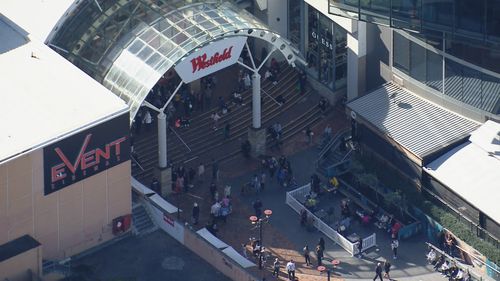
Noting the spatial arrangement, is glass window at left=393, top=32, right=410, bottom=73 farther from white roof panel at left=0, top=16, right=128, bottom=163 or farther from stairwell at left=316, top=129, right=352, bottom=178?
white roof panel at left=0, top=16, right=128, bottom=163

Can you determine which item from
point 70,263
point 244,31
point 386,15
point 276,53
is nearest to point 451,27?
point 386,15

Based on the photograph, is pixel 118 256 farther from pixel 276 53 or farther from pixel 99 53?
pixel 276 53

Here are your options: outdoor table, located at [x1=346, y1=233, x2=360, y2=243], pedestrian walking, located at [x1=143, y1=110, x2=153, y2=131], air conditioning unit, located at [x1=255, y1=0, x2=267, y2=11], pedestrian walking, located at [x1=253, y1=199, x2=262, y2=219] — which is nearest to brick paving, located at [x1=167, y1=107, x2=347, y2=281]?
pedestrian walking, located at [x1=253, y1=199, x2=262, y2=219]

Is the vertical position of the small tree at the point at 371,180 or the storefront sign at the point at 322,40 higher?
the storefront sign at the point at 322,40

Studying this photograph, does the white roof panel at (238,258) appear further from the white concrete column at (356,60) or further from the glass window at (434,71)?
the white concrete column at (356,60)

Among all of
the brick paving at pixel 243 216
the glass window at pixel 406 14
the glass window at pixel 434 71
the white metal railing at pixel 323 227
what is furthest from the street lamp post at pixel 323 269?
the glass window at pixel 406 14
